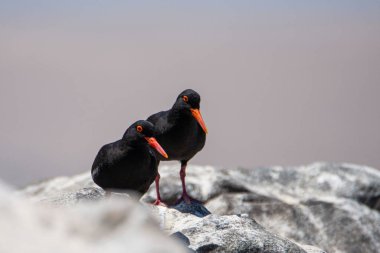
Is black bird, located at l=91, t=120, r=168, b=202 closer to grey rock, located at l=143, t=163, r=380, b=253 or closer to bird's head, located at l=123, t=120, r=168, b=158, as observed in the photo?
bird's head, located at l=123, t=120, r=168, b=158

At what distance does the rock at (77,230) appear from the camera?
388 centimetres

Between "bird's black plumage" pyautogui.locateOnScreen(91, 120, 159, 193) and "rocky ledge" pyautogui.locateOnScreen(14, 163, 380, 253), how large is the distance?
0.57 feet

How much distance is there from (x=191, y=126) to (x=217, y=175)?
8.67 feet

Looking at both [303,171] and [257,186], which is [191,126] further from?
[303,171]

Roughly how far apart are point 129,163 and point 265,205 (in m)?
3.89

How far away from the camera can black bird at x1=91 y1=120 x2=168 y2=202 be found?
8.41 m

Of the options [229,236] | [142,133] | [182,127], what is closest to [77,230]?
[229,236]

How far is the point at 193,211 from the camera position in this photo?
894cm

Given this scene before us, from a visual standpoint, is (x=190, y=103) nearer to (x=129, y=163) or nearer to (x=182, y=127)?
(x=182, y=127)

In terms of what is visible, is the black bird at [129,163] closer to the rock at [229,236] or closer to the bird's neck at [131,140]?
the bird's neck at [131,140]

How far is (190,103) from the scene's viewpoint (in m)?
9.78

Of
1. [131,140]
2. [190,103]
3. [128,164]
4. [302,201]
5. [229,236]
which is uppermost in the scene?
[190,103]

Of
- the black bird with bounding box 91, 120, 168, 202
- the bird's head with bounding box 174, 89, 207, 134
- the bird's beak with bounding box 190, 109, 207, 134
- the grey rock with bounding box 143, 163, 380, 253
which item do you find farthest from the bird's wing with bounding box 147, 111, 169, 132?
the grey rock with bounding box 143, 163, 380, 253

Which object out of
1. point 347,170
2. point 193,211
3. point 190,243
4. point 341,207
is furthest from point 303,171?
point 190,243
